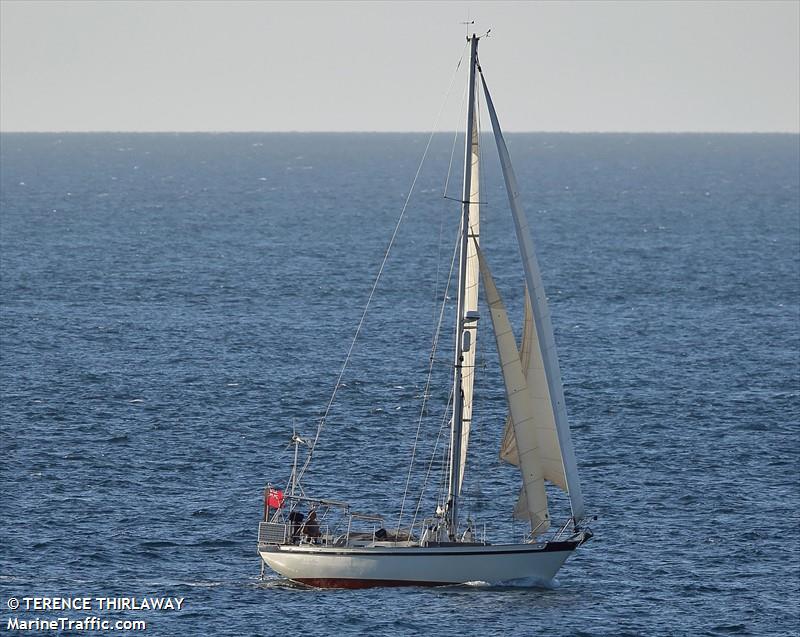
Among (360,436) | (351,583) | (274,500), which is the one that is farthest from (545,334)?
(360,436)

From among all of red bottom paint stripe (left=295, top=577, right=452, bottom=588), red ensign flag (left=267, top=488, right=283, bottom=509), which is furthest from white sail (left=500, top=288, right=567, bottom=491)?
red ensign flag (left=267, top=488, right=283, bottom=509)

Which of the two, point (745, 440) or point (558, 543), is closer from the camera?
point (558, 543)

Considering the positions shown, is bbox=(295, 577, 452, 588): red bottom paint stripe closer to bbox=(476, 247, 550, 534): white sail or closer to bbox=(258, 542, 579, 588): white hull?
bbox=(258, 542, 579, 588): white hull

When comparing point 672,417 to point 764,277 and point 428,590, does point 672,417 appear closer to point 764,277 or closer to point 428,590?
point 428,590

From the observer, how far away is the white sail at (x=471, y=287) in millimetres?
62875

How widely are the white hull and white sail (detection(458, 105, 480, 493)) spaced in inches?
133

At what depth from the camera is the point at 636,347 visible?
414 feet

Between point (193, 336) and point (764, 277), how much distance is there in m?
68.1

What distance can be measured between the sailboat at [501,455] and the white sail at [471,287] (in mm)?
42

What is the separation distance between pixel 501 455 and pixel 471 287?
7.60m

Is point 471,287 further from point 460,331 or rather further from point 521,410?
point 521,410

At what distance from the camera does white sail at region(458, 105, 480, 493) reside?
62.9 meters

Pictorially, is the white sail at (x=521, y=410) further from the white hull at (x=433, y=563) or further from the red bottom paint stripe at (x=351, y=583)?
the red bottom paint stripe at (x=351, y=583)

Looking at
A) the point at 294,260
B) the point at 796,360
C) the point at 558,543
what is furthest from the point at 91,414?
the point at 294,260
